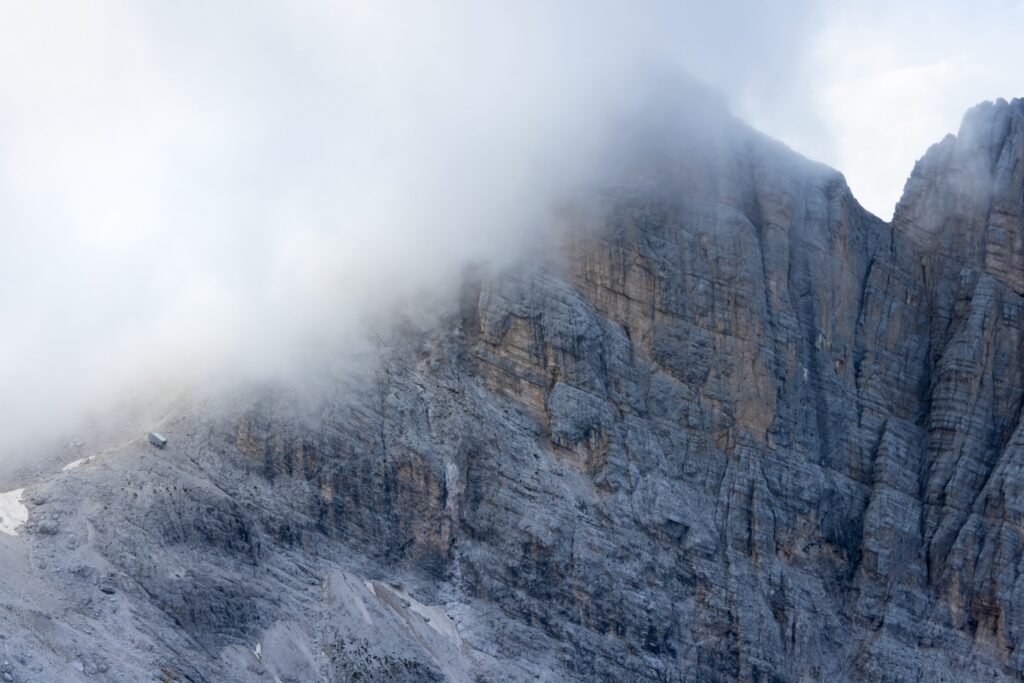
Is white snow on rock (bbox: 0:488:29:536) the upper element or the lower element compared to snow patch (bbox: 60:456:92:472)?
lower

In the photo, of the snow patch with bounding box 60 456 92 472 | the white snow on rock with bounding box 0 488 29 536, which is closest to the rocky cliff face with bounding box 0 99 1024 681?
the white snow on rock with bounding box 0 488 29 536

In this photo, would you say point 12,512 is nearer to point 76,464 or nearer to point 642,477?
point 76,464

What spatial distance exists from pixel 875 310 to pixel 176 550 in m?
41.7

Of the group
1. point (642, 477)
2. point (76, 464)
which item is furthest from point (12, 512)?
point (642, 477)

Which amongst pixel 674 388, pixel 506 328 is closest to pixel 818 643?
pixel 674 388

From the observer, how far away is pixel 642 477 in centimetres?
9069

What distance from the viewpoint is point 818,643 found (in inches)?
3526

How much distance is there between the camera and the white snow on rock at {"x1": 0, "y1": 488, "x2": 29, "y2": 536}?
77062mm

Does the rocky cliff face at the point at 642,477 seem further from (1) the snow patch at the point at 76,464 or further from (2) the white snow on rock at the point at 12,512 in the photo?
(1) the snow patch at the point at 76,464

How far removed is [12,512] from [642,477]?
29.7 metres

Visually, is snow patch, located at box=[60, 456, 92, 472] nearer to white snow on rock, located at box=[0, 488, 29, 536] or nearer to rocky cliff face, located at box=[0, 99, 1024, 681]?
rocky cliff face, located at box=[0, 99, 1024, 681]

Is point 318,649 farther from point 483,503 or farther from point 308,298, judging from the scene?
point 308,298

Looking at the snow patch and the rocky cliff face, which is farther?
the snow patch

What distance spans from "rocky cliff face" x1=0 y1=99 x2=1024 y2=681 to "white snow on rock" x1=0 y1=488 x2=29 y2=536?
531 mm
